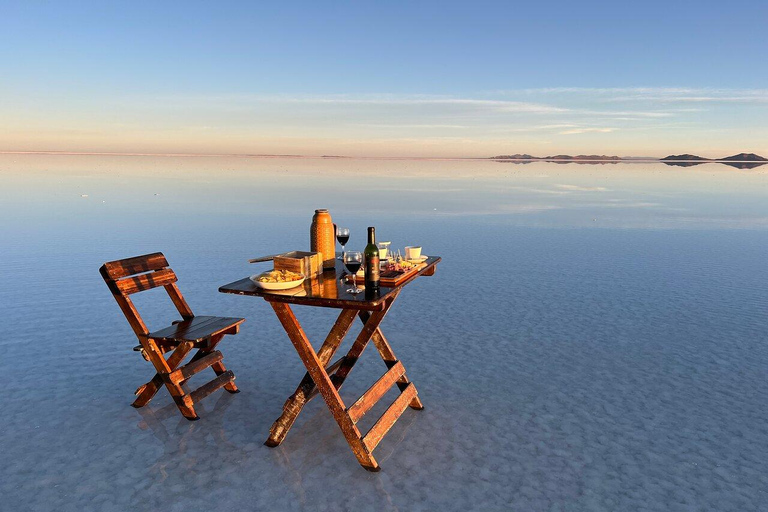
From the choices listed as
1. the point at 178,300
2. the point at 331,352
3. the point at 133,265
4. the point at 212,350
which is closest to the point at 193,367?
the point at 212,350

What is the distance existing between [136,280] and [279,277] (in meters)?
1.35

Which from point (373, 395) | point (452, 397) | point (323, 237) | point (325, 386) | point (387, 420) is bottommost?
point (452, 397)

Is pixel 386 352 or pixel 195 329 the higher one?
pixel 195 329

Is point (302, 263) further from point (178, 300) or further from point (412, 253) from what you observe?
point (178, 300)

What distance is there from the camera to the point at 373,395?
452 cm

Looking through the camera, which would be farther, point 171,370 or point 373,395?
point 171,370

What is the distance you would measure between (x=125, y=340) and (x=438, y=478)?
415cm

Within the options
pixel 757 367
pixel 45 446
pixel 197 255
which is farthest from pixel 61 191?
pixel 757 367

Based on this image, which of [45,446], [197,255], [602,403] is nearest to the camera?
[45,446]

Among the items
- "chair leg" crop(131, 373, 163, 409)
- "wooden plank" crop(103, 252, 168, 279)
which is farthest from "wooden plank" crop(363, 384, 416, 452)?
"wooden plank" crop(103, 252, 168, 279)

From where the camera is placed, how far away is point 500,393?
5.35 metres

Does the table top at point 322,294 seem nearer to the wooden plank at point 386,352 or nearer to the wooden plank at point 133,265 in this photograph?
the wooden plank at point 386,352

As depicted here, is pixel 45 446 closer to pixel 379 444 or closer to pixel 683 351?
pixel 379 444

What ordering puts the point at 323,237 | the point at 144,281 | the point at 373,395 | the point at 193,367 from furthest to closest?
the point at 193,367
the point at 144,281
the point at 323,237
the point at 373,395
